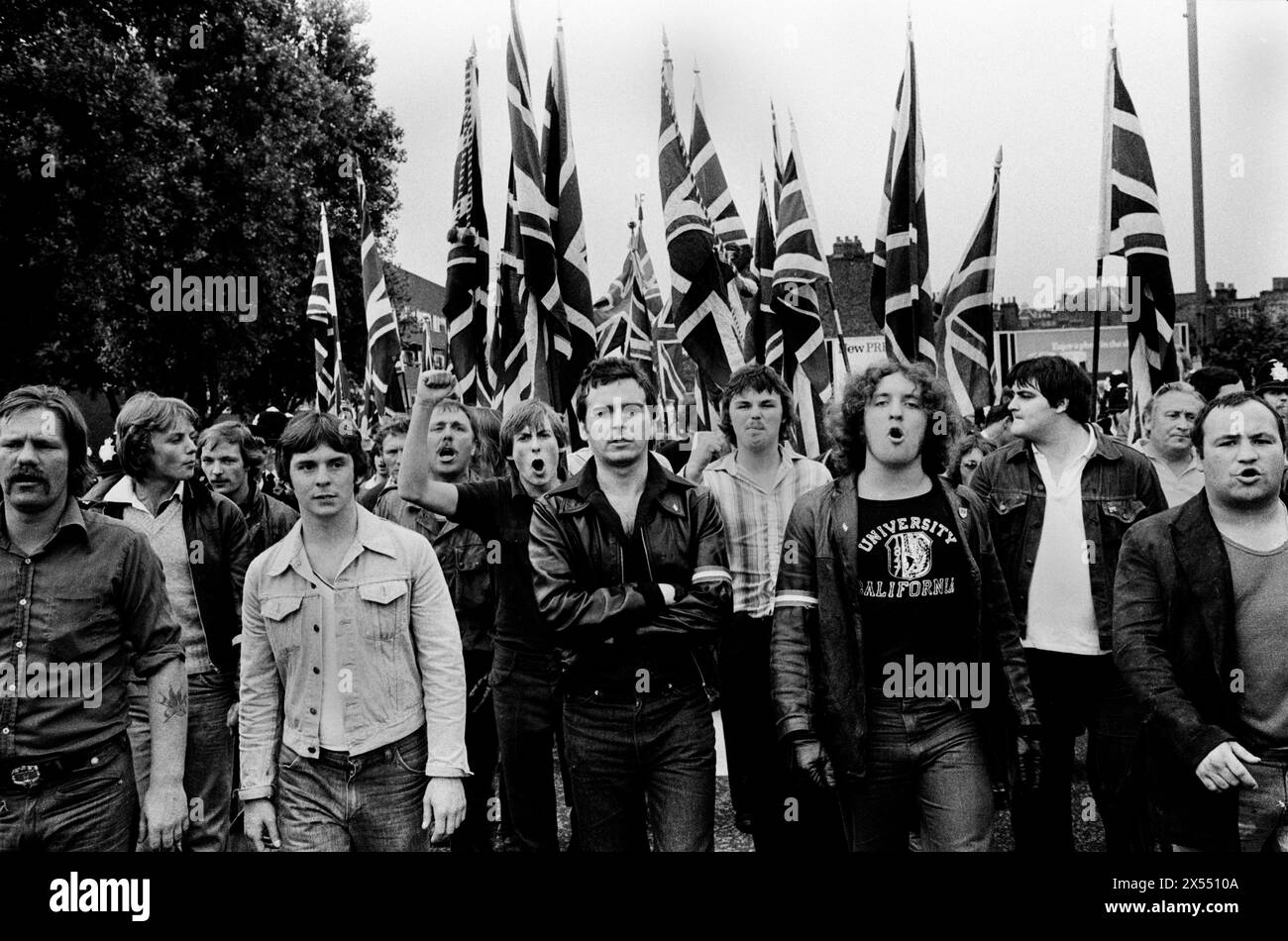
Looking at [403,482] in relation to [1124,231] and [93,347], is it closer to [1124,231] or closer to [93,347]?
[1124,231]

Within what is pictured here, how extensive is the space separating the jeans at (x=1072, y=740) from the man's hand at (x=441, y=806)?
226cm

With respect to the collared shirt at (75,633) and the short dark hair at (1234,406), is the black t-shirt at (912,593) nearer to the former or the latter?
the short dark hair at (1234,406)

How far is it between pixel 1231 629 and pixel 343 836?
9.36 feet

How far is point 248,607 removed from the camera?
3676 mm

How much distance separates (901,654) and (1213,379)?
416cm

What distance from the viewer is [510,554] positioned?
15.3 ft

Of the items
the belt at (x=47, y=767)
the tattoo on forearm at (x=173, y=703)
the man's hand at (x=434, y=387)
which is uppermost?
the man's hand at (x=434, y=387)

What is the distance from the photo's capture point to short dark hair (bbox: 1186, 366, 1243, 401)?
6602 mm

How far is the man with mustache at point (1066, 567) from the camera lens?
4477 millimetres

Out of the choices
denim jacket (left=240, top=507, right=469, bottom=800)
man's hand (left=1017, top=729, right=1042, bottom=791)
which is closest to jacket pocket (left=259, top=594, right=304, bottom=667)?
denim jacket (left=240, top=507, right=469, bottom=800)

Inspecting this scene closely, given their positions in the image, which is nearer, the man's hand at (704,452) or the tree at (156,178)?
the man's hand at (704,452)

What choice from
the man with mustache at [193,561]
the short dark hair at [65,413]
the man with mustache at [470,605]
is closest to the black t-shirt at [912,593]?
the man with mustache at [470,605]

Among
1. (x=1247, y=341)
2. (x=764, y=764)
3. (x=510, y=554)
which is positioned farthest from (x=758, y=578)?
(x=1247, y=341)
